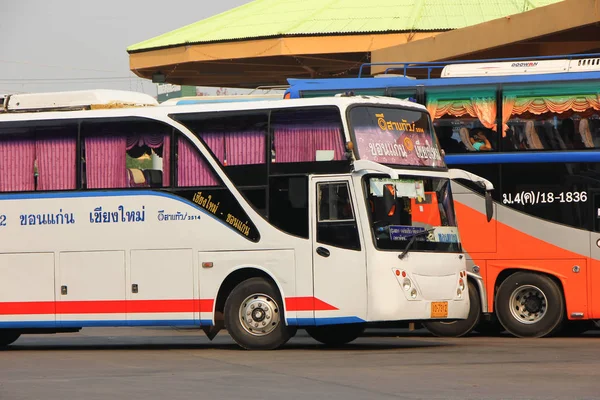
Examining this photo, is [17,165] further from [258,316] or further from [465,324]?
[465,324]

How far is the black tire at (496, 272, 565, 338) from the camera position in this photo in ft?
65.9

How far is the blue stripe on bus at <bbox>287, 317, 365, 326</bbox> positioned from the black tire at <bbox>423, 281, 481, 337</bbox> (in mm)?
3567

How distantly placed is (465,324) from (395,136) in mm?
4243

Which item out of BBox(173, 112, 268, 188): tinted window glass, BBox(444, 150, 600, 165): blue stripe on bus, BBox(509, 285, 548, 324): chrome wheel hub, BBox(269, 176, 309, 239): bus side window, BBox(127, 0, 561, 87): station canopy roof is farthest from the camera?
BBox(127, 0, 561, 87): station canopy roof

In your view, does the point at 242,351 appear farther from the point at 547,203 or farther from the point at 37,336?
the point at 37,336

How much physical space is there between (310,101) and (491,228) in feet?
14.2

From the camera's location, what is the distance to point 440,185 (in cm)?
1780

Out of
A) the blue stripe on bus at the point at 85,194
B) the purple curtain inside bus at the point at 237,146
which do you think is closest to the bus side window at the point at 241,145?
the purple curtain inside bus at the point at 237,146

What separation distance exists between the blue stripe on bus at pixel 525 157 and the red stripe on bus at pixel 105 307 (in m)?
4.85

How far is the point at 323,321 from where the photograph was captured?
1702cm

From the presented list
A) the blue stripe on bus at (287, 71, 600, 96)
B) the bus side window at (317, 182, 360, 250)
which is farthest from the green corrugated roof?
the bus side window at (317, 182, 360, 250)

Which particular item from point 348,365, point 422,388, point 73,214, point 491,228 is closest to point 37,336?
point 73,214

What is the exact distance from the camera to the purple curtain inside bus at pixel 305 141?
56.2 ft

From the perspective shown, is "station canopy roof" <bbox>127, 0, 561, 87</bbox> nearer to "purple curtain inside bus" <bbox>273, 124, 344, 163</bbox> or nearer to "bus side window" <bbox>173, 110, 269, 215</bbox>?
"bus side window" <bbox>173, 110, 269, 215</bbox>
